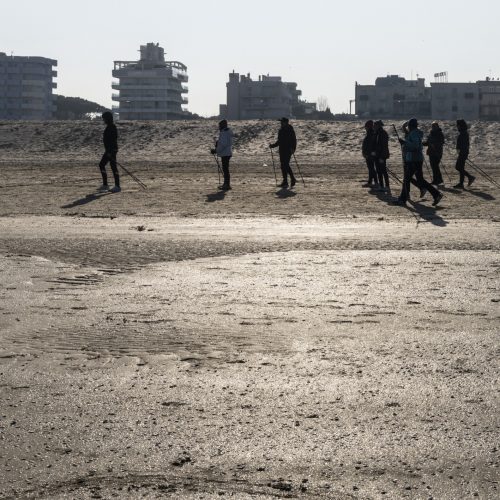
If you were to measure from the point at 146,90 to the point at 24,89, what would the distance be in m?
21.7

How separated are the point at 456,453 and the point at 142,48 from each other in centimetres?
18285

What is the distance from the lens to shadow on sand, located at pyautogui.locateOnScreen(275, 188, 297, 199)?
74.4ft

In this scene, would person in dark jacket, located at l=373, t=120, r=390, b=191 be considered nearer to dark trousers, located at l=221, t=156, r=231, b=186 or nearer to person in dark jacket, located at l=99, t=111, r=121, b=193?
dark trousers, located at l=221, t=156, r=231, b=186

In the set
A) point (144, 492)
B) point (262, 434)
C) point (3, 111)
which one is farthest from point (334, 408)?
point (3, 111)

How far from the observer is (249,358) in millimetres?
7469

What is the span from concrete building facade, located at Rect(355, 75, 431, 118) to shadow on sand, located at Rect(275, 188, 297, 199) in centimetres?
12056

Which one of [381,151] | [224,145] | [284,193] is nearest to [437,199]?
[381,151]

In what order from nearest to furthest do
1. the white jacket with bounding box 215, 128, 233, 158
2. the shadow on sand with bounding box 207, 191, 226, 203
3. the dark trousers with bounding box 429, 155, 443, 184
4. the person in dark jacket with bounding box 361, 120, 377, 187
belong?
1. the shadow on sand with bounding box 207, 191, 226, 203
2. the person in dark jacket with bounding box 361, 120, 377, 187
3. the dark trousers with bounding box 429, 155, 443, 184
4. the white jacket with bounding box 215, 128, 233, 158

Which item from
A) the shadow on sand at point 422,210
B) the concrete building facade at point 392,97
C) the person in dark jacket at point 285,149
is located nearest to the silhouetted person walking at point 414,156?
the shadow on sand at point 422,210

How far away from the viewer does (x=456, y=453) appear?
5398 millimetres

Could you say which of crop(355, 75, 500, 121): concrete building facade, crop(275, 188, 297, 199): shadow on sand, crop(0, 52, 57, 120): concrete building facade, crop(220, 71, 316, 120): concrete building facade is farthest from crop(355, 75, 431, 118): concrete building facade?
crop(275, 188, 297, 199): shadow on sand

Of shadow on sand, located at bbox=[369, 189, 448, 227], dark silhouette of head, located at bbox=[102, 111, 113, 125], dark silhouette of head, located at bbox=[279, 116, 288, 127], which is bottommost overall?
shadow on sand, located at bbox=[369, 189, 448, 227]

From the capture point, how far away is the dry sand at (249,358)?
5176mm

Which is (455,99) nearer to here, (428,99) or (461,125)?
(428,99)
